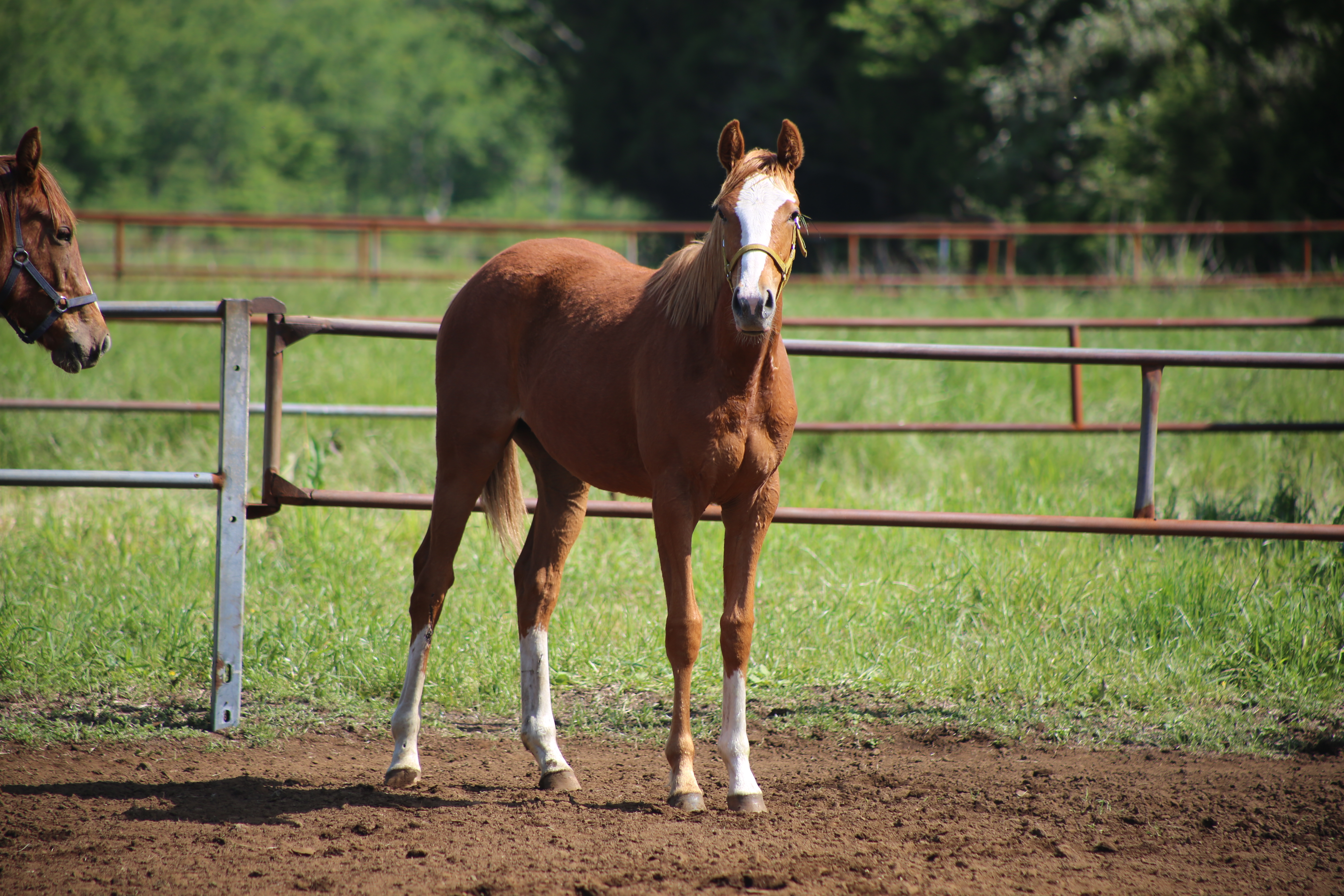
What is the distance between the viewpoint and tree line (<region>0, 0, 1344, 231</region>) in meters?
17.2

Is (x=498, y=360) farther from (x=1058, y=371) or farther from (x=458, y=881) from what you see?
(x=1058, y=371)

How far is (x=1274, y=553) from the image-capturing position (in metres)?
5.28

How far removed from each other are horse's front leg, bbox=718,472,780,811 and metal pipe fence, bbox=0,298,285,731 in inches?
72.7

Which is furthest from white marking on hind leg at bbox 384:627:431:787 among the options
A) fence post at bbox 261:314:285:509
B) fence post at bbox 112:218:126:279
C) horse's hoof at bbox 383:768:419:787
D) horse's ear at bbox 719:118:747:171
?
fence post at bbox 112:218:126:279

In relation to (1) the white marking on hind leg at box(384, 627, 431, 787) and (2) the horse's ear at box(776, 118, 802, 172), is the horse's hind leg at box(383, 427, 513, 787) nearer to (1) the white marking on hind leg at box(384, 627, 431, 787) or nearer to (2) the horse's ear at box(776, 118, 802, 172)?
(1) the white marking on hind leg at box(384, 627, 431, 787)

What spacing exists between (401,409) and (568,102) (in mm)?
27992

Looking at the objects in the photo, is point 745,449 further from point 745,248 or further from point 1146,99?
point 1146,99

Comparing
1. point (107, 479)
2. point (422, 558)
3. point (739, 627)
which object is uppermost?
point (107, 479)

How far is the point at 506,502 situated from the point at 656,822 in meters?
1.25

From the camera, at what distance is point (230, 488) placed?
3701mm

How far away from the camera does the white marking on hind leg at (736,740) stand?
9.97 feet

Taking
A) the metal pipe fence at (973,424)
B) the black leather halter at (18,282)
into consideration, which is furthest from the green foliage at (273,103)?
the black leather halter at (18,282)

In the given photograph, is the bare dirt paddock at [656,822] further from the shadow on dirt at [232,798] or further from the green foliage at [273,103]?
the green foliage at [273,103]

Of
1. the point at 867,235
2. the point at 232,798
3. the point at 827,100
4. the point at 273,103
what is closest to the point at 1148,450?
the point at 232,798
